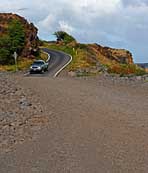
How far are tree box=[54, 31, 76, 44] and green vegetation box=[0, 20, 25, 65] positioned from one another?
160ft

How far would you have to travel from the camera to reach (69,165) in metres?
12.2

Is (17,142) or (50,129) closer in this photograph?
(17,142)

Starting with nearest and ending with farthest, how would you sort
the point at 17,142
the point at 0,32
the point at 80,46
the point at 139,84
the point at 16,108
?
the point at 17,142
the point at 16,108
the point at 139,84
the point at 0,32
the point at 80,46

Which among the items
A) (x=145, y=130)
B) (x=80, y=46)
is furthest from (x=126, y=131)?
(x=80, y=46)

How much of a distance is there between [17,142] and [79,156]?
262 cm

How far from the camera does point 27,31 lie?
295ft

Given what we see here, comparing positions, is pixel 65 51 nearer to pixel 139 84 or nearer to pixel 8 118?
pixel 139 84

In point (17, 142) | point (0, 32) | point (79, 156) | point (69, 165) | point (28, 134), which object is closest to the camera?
point (69, 165)

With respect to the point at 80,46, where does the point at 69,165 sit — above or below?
below

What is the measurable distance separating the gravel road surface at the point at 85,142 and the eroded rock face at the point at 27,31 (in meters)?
62.6

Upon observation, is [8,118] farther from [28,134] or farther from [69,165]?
[69,165]

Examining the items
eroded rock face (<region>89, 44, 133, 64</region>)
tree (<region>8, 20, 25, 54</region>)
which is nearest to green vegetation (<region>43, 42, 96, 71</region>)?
eroded rock face (<region>89, 44, 133, 64</region>)

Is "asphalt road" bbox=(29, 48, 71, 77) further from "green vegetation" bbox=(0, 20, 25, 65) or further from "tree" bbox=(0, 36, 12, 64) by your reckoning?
"tree" bbox=(0, 36, 12, 64)

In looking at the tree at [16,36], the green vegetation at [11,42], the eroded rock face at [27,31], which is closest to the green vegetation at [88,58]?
the eroded rock face at [27,31]
